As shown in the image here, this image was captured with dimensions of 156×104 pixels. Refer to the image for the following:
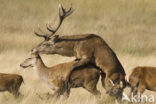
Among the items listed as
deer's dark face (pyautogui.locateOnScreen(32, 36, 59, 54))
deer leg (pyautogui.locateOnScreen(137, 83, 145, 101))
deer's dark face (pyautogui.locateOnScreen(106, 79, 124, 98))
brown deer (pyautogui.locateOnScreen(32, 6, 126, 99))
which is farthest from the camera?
deer's dark face (pyautogui.locateOnScreen(32, 36, 59, 54))

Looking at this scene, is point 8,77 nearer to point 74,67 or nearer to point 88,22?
point 74,67

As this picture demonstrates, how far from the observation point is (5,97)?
12469 mm

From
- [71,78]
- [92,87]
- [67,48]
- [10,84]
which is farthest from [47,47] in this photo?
[92,87]

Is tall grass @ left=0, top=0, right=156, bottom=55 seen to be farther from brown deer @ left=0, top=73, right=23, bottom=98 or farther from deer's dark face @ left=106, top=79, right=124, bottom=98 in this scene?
deer's dark face @ left=106, top=79, right=124, bottom=98

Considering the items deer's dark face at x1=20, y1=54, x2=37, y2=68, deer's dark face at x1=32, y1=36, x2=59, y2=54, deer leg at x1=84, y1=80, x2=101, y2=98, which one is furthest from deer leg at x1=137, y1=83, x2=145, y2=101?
deer's dark face at x1=20, y1=54, x2=37, y2=68

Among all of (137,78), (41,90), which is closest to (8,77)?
(41,90)

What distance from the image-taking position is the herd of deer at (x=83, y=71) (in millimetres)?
A: 12039

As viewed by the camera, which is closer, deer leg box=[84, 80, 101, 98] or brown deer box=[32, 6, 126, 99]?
deer leg box=[84, 80, 101, 98]

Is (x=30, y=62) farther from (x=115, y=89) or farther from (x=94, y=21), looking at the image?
(x=94, y=21)

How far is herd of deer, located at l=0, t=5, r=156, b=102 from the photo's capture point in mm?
12039

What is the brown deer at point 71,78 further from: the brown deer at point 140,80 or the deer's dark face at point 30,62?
the brown deer at point 140,80

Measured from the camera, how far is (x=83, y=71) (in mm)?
12211

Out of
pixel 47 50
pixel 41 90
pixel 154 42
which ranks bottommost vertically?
pixel 154 42

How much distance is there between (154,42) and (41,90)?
907 cm
